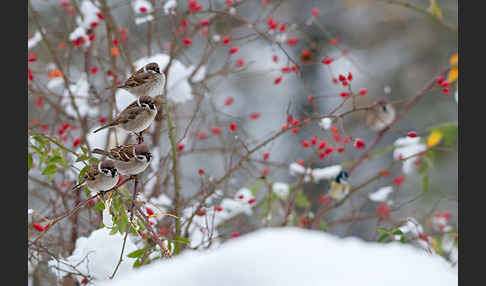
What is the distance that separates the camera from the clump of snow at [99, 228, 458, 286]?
17.4 inches

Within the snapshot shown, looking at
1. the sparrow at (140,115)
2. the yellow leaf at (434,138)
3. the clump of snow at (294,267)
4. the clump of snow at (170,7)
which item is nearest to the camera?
the clump of snow at (294,267)

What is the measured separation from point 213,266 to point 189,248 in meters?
0.77

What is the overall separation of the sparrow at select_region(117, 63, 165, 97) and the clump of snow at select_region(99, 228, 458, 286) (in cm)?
53

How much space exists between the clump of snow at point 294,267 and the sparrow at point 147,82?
1.74ft

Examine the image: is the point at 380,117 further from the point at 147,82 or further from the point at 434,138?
the point at 147,82

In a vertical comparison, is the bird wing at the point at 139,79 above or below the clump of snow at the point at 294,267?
below

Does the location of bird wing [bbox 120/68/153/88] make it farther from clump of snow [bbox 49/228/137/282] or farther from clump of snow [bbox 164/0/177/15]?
clump of snow [bbox 164/0/177/15]

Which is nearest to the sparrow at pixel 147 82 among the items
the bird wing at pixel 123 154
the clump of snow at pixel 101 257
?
the bird wing at pixel 123 154

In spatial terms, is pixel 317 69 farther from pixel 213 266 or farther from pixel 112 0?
pixel 213 266

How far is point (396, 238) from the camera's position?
112cm

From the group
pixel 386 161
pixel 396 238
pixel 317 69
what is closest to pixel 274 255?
pixel 396 238

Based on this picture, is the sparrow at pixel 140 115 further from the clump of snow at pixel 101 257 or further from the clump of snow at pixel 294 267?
the clump of snow at pixel 294 267

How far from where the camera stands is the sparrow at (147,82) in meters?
0.95

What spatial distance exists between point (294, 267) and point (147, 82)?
0.60 metres
